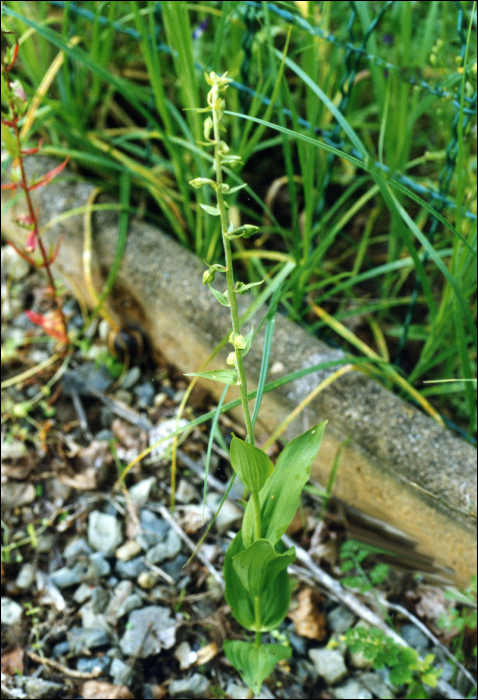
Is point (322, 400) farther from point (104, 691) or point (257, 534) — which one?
point (104, 691)

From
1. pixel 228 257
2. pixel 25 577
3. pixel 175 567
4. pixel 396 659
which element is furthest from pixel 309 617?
pixel 228 257

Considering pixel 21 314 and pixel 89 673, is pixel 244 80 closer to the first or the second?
pixel 21 314

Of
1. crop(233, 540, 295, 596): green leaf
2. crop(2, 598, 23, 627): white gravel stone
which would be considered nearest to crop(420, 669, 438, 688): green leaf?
crop(233, 540, 295, 596): green leaf

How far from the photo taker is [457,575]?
1.38 metres

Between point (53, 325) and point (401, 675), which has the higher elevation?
point (53, 325)

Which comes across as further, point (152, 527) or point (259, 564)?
point (152, 527)

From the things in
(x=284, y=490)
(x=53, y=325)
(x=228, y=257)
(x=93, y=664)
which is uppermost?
(x=228, y=257)

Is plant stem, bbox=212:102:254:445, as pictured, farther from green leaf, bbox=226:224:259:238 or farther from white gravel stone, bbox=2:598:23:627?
white gravel stone, bbox=2:598:23:627

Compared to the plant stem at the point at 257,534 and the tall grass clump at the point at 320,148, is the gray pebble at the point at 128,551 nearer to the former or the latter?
the plant stem at the point at 257,534

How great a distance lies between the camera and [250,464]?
0.91 metres

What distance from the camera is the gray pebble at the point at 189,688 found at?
128cm

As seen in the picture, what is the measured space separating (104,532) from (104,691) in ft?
1.16

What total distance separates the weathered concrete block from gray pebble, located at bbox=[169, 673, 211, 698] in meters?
0.53

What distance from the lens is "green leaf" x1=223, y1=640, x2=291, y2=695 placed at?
1.16 metres
